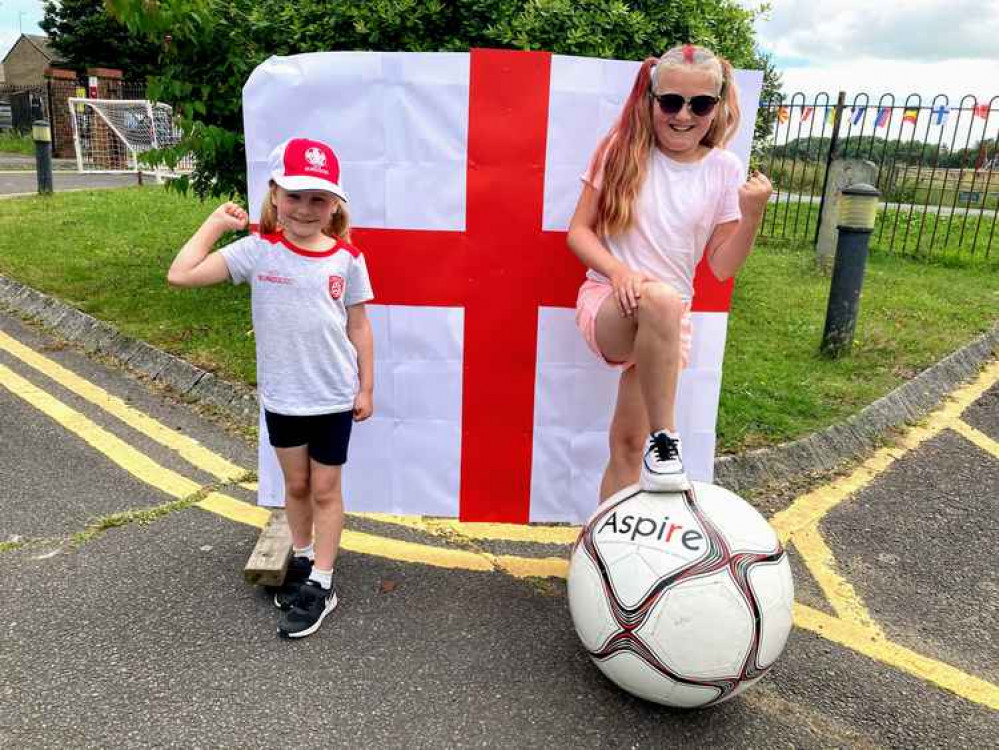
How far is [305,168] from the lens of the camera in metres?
2.14

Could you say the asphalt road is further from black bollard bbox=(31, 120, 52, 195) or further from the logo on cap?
black bollard bbox=(31, 120, 52, 195)

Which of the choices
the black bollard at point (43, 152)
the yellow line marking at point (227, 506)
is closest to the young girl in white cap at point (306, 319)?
the yellow line marking at point (227, 506)

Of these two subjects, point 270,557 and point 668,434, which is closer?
point 668,434

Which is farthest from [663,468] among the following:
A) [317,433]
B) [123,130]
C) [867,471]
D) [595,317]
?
[123,130]

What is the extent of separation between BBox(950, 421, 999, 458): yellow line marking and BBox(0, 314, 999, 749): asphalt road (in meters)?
0.41

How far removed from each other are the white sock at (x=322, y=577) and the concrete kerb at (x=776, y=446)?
1.43 m

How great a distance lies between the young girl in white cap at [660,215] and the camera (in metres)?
2.11

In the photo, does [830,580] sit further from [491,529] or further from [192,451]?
[192,451]

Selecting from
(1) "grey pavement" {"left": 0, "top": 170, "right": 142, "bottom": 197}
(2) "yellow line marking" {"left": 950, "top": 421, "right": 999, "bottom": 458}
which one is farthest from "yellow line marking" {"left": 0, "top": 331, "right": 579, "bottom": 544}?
(1) "grey pavement" {"left": 0, "top": 170, "right": 142, "bottom": 197}

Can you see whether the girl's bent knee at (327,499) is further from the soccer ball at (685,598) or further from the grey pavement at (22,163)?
the grey pavement at (22,163)

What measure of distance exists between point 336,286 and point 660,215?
3.02ft

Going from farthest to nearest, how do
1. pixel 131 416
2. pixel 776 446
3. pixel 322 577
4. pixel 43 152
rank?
pixel 43 152, pixel 131 416, pixel 776 446, pixel 322 577

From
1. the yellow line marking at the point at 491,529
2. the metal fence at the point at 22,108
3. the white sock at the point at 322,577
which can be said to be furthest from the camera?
the metal fence at the point at 22,108

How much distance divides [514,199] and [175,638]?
1620 mm
